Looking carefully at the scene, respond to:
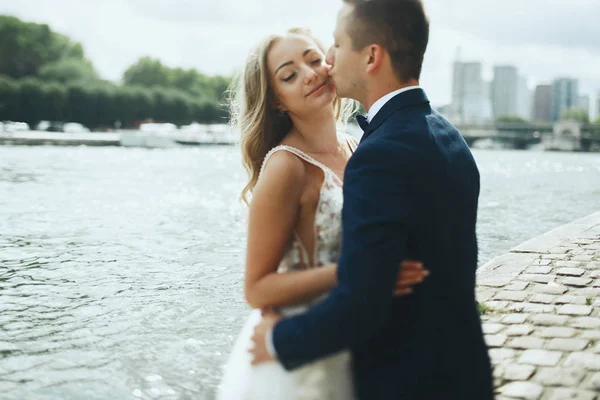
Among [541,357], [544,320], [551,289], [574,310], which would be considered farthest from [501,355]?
[551,289]

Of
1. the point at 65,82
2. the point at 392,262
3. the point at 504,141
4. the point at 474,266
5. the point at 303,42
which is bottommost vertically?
the point at 504,141

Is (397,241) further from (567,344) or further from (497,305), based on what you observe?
(497,305)

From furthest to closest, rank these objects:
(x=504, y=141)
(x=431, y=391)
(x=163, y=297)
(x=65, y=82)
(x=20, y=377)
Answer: (x=504, y=141) → (x=65, y=82) → (x=163, y=297) → (x=20, y=377) → (x=431, y=391)

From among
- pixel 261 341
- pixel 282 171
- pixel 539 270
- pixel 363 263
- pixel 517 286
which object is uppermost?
pixel 282 171

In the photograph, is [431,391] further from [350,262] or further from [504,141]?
[504,141]

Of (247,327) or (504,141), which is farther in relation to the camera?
(504,141)

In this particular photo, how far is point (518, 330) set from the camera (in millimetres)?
5293

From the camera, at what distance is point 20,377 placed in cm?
567

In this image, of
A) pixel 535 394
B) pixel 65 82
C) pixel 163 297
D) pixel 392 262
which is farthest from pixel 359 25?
pixel 65 82

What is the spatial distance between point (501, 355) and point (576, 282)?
253 centimetres

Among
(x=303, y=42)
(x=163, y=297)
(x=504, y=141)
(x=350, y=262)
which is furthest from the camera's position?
(x=504, y=141)

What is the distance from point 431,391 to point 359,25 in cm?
112

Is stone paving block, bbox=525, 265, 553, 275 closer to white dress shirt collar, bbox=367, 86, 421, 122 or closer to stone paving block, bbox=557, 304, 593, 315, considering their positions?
stone paving block, bbox=557, 304, 593, 315

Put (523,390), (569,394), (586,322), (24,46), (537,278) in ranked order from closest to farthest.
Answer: (569,394)
(523,390)
(586,322)
(537,278)
(24,46)
